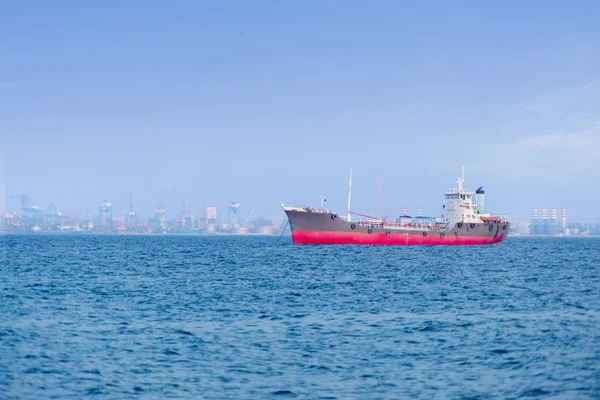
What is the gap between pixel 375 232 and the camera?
10125cm

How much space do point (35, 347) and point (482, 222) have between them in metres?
95.7

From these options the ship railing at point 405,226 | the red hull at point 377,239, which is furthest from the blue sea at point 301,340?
the ship railing at point 405,226

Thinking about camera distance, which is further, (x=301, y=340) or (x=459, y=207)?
(x=459, y=207)

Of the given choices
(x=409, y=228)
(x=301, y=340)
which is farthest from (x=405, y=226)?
(x=301, y=340)

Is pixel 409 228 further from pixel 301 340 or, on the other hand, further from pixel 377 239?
pixel 301 340

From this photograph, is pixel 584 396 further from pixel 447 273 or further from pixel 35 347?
pixel 447 273

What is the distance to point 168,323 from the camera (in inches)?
1156

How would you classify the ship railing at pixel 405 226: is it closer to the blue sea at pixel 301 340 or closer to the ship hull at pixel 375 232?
the ship hull at pixel 375 232

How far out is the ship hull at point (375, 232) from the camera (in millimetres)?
96625

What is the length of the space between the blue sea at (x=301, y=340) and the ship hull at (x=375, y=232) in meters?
48.4

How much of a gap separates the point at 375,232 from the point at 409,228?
6.48m

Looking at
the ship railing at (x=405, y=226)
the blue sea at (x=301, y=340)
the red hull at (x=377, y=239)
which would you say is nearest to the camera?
the blue sea at (x=301, y=340)

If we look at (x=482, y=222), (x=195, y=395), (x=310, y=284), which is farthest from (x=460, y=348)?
(x=482, y=222)

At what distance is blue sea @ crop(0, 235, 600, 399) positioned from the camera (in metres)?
18.7
